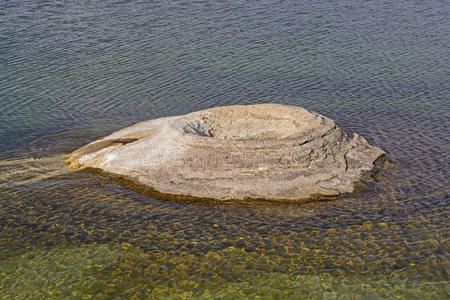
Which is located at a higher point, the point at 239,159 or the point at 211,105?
the point at 239,159

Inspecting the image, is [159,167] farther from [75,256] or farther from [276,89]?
[276,89]

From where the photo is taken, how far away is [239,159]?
1234cm

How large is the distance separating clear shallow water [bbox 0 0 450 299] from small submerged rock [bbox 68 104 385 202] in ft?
1.64

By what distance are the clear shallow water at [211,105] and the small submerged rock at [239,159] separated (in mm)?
499

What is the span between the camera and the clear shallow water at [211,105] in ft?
30.2

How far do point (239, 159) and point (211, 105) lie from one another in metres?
5.66

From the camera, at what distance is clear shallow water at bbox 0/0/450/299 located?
363 inches

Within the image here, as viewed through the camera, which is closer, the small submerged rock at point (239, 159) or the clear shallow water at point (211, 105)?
the clear shallow water at point (211, 105)

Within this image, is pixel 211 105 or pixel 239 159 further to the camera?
pixel 211 105

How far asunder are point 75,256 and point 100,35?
52.2 feet

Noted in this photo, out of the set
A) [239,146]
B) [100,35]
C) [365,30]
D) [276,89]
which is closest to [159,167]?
[239,146]

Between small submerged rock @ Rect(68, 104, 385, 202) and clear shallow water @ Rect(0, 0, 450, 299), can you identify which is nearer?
clear shallow water @ Rect(0, 0, 450, 299)

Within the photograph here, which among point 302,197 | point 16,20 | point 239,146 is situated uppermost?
point 16,20

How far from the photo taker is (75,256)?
31.8 ft
